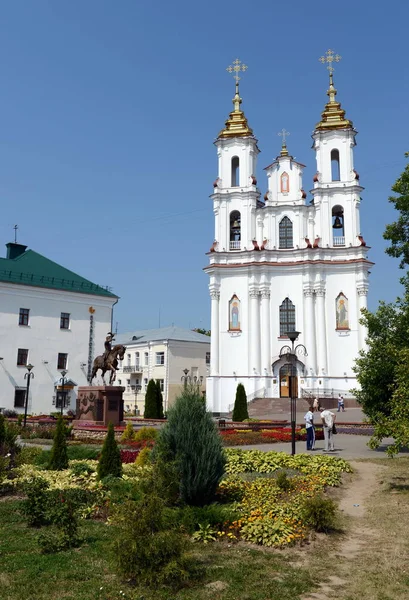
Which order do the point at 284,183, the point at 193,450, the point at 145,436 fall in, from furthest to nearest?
the point at 284,183
the point at 145,436
the point at 193,450

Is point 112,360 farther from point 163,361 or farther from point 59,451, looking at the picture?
point 163,361

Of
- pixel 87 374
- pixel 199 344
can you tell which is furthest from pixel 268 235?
pixel 87 374

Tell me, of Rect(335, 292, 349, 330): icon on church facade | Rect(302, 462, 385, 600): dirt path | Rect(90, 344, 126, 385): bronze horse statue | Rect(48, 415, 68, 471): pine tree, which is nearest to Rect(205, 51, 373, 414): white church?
Rect(335, 292, 349, 330): icon on church facade

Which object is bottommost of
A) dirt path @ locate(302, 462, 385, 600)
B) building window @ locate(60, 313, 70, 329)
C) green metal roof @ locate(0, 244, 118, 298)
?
dirt path @ locate(302, 462, 385, 600)

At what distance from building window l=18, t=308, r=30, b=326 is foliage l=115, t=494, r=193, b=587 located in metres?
39.0

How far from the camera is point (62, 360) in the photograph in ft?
145

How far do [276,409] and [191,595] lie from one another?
127 feet

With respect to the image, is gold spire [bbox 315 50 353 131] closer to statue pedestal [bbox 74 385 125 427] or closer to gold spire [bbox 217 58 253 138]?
gold spire [bbox 217 58 253 138]

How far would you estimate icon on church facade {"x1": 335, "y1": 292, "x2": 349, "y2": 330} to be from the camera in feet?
158

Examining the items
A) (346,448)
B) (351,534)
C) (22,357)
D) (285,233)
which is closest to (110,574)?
(351,534)

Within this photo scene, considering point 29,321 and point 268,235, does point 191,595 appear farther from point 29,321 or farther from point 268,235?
point 268,235

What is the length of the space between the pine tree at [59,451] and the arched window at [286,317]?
3708 centimetres

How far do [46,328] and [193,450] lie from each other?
37.1 meters

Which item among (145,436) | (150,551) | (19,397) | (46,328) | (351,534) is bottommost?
(351,534)
